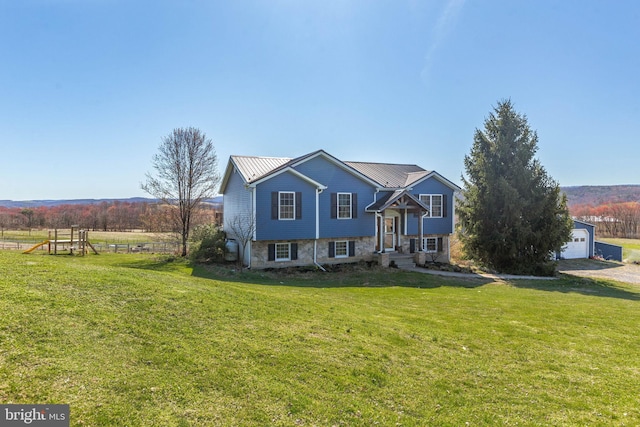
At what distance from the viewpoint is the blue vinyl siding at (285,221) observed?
19.2m

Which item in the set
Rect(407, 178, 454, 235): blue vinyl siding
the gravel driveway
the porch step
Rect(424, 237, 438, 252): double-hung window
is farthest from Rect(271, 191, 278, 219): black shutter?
the gravel driveway

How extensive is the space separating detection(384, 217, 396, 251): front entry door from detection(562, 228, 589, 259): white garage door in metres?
19.2

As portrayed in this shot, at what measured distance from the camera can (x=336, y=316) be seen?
826 cm

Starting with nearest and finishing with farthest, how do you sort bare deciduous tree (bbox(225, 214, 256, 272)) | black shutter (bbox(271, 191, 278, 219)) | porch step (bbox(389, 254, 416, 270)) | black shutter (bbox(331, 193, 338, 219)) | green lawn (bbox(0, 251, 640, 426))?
green lawn (bbox(0, 251, 640, 426)) < bare deciduous tree (bbox(225, 214, 256, 272)) < black shutter (bbox(271, 191, 278, 219)) < black shutter (bbox(331, 193, 338, 219)) < porch step (bbox(389, 254, 416, 270))

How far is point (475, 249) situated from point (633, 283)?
8.61m

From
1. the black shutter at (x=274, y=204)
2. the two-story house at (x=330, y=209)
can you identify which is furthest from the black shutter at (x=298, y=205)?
the black shutter at (x=274, y=204)

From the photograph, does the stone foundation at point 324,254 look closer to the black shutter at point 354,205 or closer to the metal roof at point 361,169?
the black shutter at point 354,205

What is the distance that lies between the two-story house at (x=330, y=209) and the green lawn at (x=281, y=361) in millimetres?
10639

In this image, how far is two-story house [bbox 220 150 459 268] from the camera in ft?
64.4

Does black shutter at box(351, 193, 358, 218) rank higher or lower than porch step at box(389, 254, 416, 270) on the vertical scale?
higher

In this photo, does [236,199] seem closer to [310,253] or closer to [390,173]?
[310,253]

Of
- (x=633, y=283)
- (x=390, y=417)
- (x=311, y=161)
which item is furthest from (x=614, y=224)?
(x=390, y=417)

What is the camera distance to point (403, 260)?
22.5m

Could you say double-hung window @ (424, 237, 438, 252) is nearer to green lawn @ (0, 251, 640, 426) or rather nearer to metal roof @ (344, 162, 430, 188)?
metal roof @ (344, 162, 430, 188)
